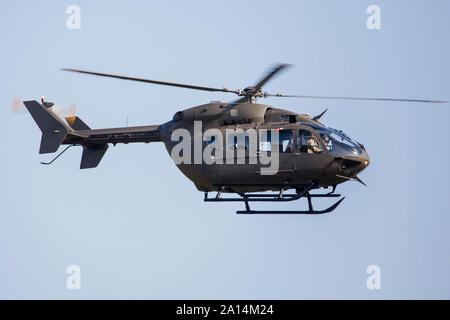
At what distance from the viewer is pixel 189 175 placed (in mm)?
14609

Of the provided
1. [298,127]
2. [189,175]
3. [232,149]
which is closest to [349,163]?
[298,127]

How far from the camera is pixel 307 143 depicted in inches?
536

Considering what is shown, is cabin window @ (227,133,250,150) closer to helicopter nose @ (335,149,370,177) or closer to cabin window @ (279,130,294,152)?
cabin window @ (279,130,294,152)

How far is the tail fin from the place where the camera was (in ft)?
51.9

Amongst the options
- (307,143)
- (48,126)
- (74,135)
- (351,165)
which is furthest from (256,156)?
(48,126)

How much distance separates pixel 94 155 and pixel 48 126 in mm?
1093

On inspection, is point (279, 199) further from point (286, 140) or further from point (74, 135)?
point (74, 135)

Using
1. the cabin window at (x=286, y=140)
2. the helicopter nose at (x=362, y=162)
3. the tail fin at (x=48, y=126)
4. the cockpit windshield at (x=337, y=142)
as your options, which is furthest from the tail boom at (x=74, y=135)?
the helicopter nose at (x=362, y=162)

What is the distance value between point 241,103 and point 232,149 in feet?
3.27

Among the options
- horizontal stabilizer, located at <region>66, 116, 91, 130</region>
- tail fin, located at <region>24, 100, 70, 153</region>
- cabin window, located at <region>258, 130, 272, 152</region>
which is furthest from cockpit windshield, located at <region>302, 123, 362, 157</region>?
tail fin, located at <region>24, 100, 70, 153</region>

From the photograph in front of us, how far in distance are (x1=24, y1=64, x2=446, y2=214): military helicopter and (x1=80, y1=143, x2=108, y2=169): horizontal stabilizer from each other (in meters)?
1.61

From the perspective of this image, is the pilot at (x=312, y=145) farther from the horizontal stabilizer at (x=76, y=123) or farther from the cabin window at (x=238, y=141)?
the horizontal stabilizer at (x=76, y=123)

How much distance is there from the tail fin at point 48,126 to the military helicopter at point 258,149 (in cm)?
226
